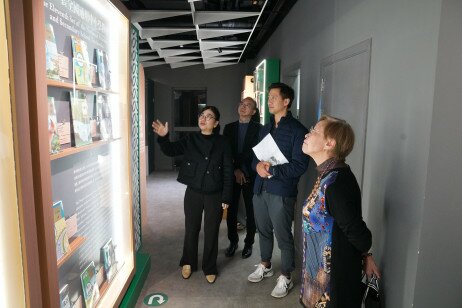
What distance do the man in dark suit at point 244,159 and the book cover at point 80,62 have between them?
1753 mm

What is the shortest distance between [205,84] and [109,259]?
22.3 ft

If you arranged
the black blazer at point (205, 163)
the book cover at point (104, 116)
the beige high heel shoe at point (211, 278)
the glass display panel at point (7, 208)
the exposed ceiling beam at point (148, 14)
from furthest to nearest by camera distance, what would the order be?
the exposed ceiling beam at point (148, 14), the beige high heel shoe at point (211, 278), the black blazer at point (205, 163), the book cover at point (104, 116), the glass display panel at point (7, 208)

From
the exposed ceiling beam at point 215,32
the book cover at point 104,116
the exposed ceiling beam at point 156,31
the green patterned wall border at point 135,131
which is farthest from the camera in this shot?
the exposed ceiling beam at point 215,32

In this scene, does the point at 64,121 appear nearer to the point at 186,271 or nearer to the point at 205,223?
the point at 205,223

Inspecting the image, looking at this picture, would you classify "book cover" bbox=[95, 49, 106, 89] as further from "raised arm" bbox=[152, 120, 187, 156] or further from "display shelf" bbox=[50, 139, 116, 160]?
"raised arm" bbox=[152, 120, 187, 156]

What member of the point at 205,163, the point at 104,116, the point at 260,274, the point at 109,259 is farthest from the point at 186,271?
the point at 104,116

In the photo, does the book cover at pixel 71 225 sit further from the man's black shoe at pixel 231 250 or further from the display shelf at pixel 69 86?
the man's black shoe at pixel 231 250

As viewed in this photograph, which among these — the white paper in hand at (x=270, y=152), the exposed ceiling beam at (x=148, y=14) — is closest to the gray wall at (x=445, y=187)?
the white paper in hand at (x=270, y=152)

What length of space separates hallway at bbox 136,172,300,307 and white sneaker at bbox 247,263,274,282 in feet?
Result: 0.13

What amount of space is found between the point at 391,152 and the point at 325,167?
489 mm

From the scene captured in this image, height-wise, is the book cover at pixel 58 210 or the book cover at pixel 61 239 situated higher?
the book cover at pixel 58 210

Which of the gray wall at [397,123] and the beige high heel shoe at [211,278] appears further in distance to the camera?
the beige high heel shoe at [211,278]

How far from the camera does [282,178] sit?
8.40ft

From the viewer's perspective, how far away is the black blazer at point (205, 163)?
278 centimetres
